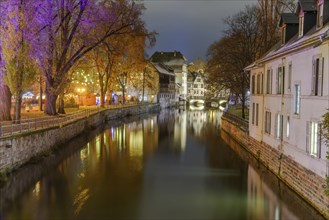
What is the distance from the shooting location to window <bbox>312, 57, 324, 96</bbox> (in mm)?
15000

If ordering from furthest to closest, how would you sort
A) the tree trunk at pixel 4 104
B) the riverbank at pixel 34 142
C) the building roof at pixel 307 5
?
the tree trunk at pixel 4 104 < the riverbank at pixel 34 142 < the building roof at pixel 307 5

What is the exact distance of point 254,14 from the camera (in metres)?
44.2

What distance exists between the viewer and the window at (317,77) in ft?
49.2

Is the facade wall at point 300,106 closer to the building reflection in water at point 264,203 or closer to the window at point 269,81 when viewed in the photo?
the window at point 269,81

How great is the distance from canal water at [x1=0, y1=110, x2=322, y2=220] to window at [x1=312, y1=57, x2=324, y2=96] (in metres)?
4.63

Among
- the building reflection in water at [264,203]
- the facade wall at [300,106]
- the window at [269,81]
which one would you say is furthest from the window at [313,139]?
the window at [269,81]

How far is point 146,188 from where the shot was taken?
1916 centimetres

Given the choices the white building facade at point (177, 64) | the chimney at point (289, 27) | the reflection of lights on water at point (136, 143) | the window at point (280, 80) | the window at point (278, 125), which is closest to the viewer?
the window at point (278, 125)

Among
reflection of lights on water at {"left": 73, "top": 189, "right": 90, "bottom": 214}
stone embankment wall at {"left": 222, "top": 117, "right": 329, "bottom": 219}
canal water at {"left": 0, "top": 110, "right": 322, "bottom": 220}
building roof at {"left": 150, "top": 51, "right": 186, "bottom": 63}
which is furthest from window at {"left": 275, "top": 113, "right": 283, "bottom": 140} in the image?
building roof at {"left": 150, "top": 51, "right": 186, "bottom": 63}

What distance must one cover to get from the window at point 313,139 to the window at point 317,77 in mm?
1277

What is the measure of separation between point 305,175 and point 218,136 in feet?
82.5

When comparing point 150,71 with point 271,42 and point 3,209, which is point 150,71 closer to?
point 271,42

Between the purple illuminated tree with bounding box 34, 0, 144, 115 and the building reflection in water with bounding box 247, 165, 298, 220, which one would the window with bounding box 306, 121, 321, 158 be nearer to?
the building reflection in water with bounding box 247, 165, 298, 220

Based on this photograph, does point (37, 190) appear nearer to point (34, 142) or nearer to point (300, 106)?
point (34, 142)
